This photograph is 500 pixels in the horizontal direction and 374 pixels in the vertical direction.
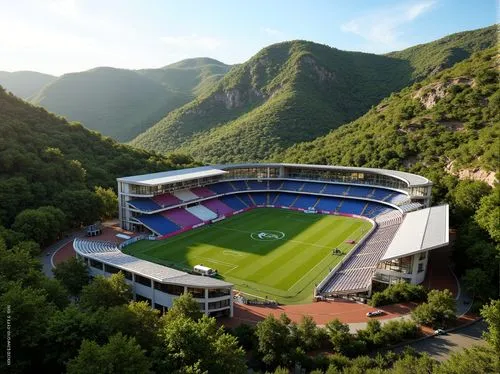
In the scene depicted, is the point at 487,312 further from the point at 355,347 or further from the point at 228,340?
the point at 228,340

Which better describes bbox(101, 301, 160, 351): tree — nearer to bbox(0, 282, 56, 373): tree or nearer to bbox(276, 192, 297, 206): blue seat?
bbox(0, 282, 56, 373): tree

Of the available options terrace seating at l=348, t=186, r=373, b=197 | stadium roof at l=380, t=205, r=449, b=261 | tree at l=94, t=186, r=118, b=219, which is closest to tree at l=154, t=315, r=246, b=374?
stadium roof at l=380, t=205, r=449, b=261

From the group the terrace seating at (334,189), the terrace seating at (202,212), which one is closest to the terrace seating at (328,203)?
the terrace seating at (334,189)

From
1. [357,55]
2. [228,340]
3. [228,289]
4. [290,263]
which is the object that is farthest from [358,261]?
[357,55]

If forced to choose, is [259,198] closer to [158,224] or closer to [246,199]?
[246,199]

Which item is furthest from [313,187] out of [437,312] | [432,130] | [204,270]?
[437,312]
